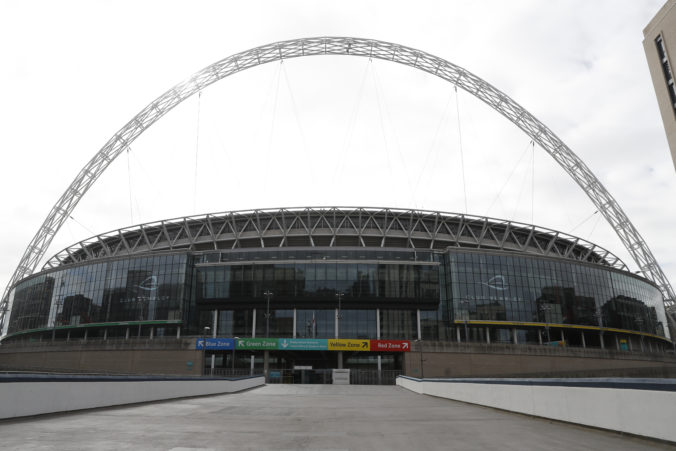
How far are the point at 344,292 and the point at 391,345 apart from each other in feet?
39.3

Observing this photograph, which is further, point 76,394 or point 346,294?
point 346,294

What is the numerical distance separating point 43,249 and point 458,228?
9230 cm

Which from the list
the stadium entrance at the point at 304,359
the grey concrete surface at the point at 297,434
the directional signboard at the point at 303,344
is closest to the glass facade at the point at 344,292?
the stadium entrance at the point at 304,359

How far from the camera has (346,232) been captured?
8731 centimetres

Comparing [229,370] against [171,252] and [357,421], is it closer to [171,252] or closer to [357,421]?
[171,252]

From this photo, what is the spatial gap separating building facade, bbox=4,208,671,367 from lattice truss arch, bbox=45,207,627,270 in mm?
647

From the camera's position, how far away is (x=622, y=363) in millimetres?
66562

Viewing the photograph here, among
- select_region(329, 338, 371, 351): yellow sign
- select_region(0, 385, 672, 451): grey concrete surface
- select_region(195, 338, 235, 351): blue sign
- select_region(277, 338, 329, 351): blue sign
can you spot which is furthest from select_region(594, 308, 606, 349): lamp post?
select_region(0, 385, 672, 451): grey concrete surface

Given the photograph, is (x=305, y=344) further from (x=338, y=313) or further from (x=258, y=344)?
(x=338, y=313)

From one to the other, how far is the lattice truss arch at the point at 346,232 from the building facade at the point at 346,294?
2.12 feet

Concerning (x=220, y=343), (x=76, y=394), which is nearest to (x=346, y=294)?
(x=220, y=343)

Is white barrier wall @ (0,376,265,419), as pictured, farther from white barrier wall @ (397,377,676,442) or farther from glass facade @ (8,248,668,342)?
glass facade @ (8,248,668,342)

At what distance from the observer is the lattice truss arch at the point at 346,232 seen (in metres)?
87.1

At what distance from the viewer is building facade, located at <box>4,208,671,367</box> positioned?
71.5m
